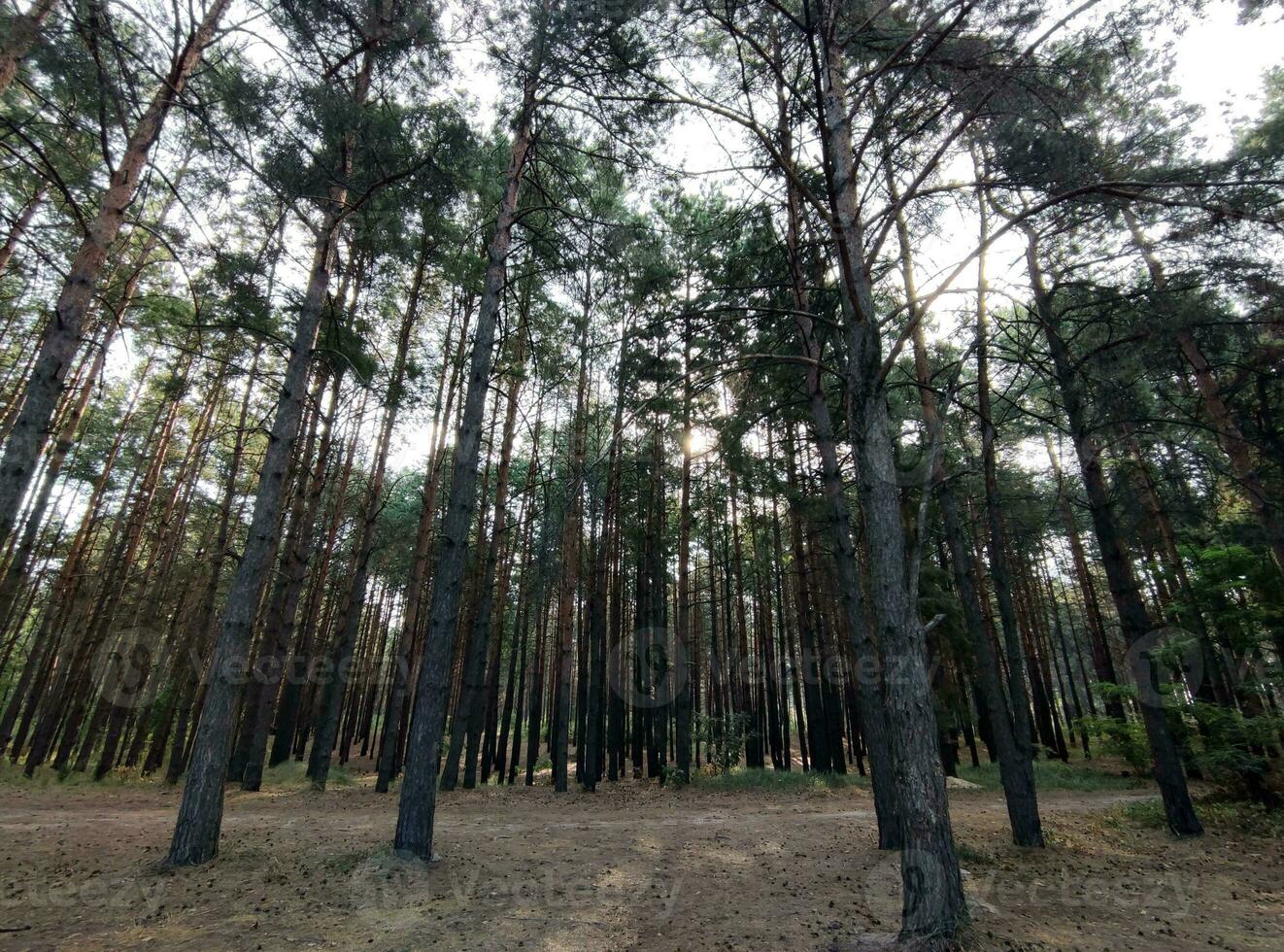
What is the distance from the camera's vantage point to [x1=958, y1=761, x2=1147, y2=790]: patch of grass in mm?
15203

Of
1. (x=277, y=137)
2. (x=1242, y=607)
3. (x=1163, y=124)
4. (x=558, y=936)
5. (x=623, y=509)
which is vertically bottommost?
(x=558, y=936)

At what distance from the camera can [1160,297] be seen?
7543 millimetres

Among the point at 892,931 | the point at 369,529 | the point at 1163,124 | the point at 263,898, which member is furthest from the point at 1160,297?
the point at 369,529

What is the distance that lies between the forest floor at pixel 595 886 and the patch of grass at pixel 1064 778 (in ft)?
22.9

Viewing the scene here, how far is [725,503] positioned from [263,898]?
15.3m

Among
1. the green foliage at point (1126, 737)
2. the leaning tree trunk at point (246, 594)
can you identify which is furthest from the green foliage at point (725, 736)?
the leaning tree trunk at point (246, 594)

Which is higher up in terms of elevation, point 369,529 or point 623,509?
point 623,509

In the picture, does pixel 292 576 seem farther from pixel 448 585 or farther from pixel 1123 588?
pixel 1123 588

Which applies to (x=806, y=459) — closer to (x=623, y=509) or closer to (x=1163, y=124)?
(x=623, y=509)

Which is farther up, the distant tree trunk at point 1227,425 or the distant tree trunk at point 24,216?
the distant tree trunk at point 24,216

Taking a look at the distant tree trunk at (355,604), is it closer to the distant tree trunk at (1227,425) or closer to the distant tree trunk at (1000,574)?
the distant tree trunk at (1000,574)

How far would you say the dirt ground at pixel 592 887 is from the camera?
14.2ft

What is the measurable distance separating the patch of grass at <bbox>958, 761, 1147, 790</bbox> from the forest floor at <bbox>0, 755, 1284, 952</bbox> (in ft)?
22.9

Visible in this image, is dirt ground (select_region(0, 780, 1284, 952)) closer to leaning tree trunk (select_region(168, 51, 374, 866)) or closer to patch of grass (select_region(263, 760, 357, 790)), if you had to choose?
leaning tree trunk (select_region(168, 51, 374, 866))
